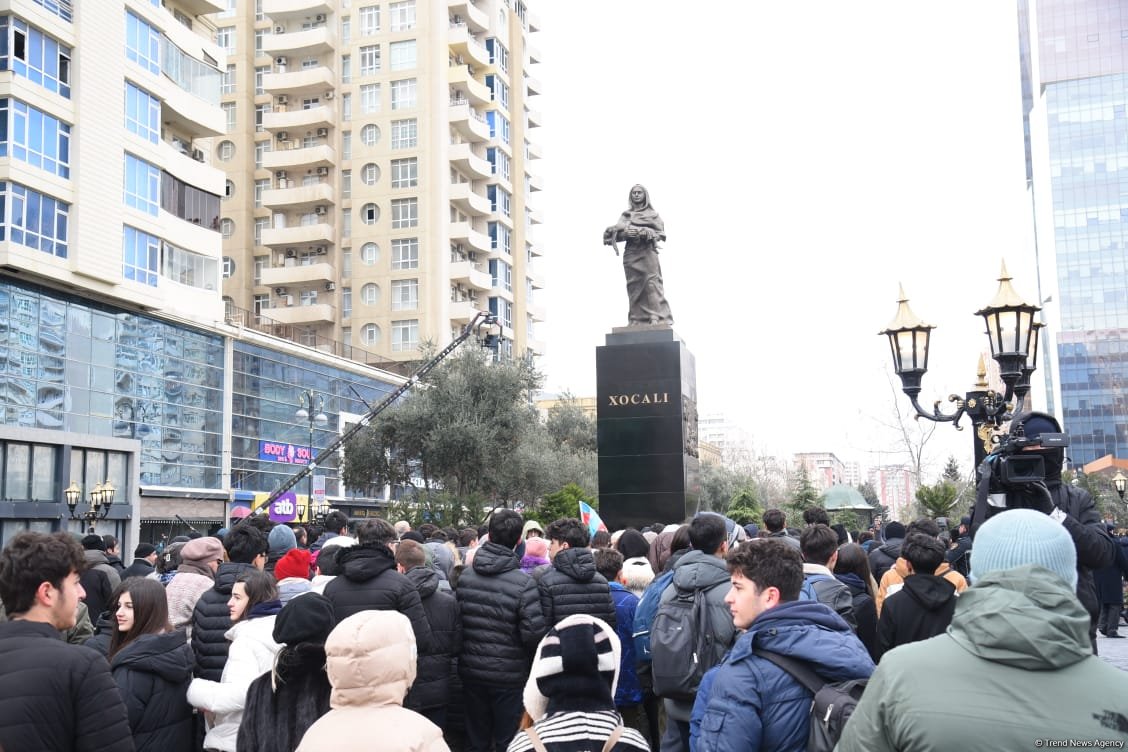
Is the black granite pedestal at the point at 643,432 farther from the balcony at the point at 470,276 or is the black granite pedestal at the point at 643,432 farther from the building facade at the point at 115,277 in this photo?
the balcony at the point at 470,276

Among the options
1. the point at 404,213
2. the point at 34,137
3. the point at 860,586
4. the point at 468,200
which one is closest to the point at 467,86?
the point at 468,200

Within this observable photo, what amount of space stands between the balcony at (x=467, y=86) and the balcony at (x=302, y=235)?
1186 cm

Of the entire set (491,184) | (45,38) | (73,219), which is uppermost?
(491,184)

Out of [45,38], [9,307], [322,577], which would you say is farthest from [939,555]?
[45,38]

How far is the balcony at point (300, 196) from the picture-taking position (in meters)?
61.6

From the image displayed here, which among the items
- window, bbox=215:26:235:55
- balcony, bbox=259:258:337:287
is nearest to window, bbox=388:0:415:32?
window, bbox=215:26:235:55

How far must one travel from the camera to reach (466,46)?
64.6 meters

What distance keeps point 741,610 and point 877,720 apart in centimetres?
145

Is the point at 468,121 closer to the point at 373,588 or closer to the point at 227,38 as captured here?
the point at 227,38

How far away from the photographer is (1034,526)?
2883mm

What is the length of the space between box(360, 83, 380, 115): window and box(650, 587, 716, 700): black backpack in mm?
61543

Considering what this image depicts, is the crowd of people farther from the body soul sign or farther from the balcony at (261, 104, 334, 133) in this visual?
the balcony at (261, 104, 334, 133)

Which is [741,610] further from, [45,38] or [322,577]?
[45,38]

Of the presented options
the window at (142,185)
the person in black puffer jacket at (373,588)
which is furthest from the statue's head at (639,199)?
the window at (142,185)
